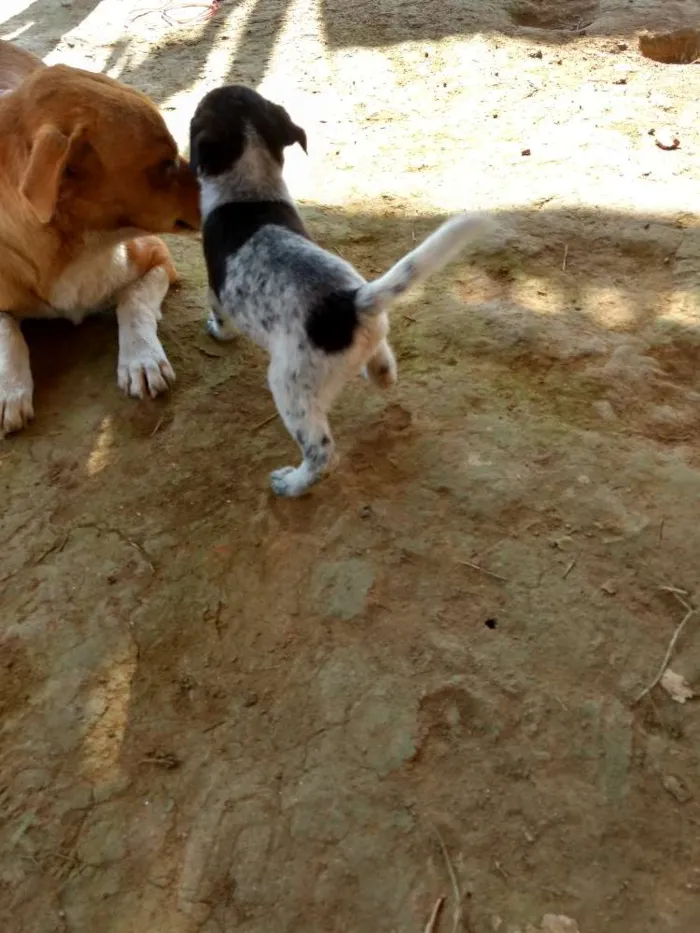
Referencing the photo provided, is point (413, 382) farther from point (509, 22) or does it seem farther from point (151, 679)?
point (509, 22)

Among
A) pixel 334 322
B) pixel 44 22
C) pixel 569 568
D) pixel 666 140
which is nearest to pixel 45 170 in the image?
pixel 334 322

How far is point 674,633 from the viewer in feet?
7.09

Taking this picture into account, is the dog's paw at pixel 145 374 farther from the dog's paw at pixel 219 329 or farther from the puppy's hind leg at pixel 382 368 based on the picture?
the puppy's hind leg at pixel 382 368

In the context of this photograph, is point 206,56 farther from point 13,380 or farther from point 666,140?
point 13,380

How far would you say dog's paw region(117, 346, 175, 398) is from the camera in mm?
2941

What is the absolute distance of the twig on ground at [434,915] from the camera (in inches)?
67.0

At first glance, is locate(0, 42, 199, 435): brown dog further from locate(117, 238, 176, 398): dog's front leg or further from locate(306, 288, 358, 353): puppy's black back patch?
locate(306, 288, 358, 353): puppy's black back patch

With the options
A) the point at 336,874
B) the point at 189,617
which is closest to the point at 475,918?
the point at 336,874

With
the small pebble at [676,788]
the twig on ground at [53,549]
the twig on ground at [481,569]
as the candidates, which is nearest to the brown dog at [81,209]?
the twig on ground at [53,549]

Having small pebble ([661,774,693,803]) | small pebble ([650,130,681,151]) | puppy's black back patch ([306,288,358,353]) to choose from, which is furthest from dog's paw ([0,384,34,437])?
small pebble ([650,130,681,151])

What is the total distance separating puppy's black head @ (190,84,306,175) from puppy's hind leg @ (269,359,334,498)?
2.66 ft

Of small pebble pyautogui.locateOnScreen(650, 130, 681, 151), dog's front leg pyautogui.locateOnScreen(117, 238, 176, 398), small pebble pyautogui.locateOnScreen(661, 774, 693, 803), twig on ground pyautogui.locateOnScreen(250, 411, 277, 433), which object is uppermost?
dog's front leg pyautogui.locateOnScreen(117, 238, 176, 398)

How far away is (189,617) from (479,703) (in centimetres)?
91

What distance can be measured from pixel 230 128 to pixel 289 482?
49.4 inches
